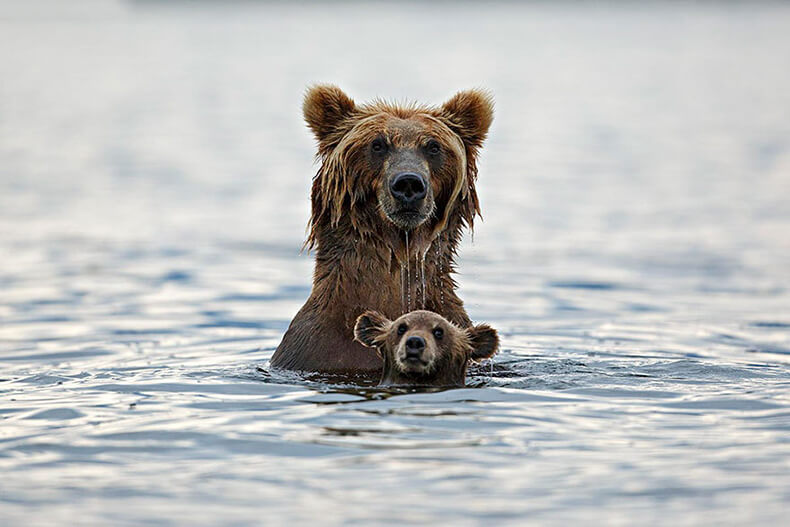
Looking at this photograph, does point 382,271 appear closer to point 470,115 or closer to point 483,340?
point 483,340

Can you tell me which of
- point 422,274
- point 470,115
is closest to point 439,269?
point 422,274

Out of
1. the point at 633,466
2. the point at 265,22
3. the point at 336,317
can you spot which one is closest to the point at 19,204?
the point at 336,317

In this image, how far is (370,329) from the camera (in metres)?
9.43

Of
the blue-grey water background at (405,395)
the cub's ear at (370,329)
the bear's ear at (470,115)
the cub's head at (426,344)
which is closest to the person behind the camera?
the blue-grey water background at (405,395)

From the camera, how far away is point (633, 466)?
7586 mm

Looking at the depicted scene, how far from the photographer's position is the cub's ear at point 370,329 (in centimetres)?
942

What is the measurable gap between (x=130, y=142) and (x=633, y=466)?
3023 cm

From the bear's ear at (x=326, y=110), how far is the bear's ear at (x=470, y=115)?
737 millimetres

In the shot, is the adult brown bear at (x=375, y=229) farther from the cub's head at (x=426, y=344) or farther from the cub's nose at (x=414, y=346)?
the cub's nose at (x=414, y=346)

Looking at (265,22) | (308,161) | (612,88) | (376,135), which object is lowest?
(376,135)

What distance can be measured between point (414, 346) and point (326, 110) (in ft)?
6.98

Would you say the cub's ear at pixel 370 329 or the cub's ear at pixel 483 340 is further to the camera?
the cub's ear at pixel 483 340

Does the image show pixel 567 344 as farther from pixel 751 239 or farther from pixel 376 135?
pixel 751 239

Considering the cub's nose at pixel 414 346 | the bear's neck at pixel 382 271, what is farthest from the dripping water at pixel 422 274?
the cub's nose at pixel 414 346
